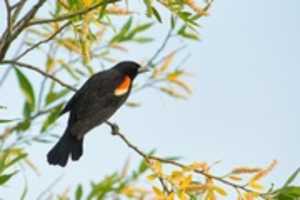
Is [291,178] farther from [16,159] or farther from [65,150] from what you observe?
[65,150]

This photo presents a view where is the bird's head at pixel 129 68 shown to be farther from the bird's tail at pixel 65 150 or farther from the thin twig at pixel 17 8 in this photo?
the thin twig at pixel 17 8

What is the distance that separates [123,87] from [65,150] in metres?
0.54

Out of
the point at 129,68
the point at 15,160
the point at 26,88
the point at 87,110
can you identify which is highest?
the point at 26,88

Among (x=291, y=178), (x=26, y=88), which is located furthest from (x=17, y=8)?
(x=291, y=178)

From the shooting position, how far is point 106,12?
8.19 ft

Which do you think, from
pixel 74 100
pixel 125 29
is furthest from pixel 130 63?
pixel 125 29

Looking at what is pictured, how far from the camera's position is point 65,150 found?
12.3 ft

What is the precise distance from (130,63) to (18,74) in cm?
247

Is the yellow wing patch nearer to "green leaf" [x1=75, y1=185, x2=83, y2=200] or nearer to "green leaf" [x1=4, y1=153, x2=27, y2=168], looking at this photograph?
"green leaf" [x1=75, y1=185, x2=83, y2=200]

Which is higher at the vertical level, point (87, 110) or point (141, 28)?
point (141, 28)

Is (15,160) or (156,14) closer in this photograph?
(15,160)

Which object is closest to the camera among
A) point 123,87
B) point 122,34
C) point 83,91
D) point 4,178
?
point 4,178

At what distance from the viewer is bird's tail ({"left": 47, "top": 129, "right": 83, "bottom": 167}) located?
3595 millimetres

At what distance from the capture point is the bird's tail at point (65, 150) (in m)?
3.59
